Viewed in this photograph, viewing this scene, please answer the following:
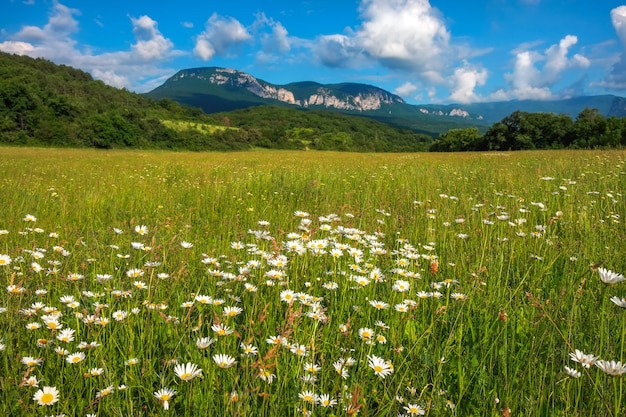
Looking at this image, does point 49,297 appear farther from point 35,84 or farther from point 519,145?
point 35,84

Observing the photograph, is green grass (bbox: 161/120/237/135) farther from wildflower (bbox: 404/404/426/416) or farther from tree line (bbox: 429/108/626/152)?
wildflower (bbox: 404/404/426/416)

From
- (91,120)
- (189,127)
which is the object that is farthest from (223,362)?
(189,127)

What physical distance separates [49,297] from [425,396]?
8.22ft

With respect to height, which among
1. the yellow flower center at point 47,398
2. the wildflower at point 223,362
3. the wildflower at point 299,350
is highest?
the wildflower at point 223,362

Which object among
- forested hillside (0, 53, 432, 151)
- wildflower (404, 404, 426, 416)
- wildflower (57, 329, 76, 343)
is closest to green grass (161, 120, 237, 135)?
forested hillside (0, 53, 432, 151)

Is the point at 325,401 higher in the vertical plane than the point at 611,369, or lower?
lower

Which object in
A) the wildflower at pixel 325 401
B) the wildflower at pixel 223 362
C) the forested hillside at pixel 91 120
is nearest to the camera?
the wildflower at pixel 223 362

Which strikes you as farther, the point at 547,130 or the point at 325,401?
the point at 547,130

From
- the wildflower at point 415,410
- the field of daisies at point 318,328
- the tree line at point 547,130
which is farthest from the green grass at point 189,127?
the wildflower at point 415,410

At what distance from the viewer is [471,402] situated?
1.72 metres

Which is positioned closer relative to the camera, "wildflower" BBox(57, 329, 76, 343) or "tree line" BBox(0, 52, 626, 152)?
"wildflower" BBox(57, 329, 76, 343)

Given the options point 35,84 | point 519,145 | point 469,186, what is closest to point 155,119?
point 35,84

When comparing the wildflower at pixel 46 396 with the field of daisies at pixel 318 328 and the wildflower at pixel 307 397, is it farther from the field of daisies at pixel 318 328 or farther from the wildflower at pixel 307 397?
the wildflower at pixel 307 397

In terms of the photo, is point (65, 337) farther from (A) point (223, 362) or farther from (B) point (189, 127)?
(B) point (189, 127)
